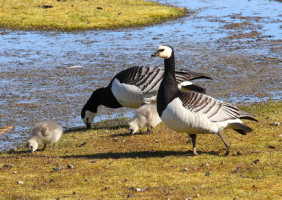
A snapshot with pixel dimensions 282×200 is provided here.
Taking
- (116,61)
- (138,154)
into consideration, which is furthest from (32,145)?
(116,61)

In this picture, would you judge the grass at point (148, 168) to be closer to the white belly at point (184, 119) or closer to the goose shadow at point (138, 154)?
the goose shadow at point (138, 154)

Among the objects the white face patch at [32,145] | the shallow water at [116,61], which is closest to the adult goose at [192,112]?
the white face patch at [32,145]

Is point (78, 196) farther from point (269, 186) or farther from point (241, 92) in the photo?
point (241, 92)

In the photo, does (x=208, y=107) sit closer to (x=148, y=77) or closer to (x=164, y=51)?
(x=164, y=51)

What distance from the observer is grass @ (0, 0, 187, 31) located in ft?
95.7

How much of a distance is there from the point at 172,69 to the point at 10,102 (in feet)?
23.2

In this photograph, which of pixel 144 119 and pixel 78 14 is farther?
pixel 78 14

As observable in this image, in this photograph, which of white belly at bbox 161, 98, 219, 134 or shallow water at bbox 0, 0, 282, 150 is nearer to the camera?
white belly at bbox 161, 98, 219, 134

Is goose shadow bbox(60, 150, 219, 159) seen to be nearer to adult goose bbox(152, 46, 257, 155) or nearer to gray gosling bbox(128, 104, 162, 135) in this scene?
adult goose bbox(152, 46, 257, 155)

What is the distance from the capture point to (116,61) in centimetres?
2069

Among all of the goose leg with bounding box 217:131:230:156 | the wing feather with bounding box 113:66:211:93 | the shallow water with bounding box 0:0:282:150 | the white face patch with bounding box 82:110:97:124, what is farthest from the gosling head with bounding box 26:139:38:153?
the goose leg with bounding box 217:131:230:156

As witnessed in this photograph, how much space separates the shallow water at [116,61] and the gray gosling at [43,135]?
55.6 inches

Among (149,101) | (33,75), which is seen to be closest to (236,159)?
(149,101)

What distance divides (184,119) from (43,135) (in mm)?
3179
